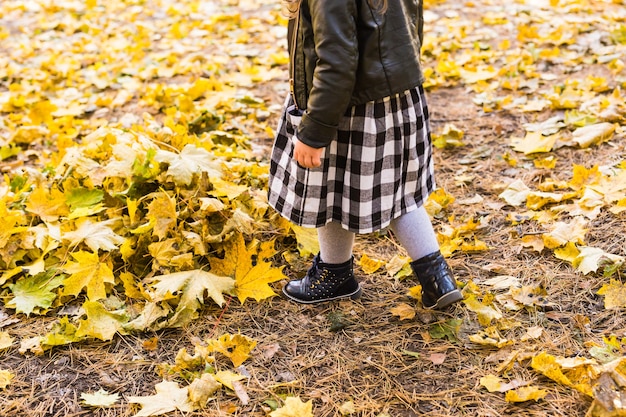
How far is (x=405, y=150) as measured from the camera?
6.11 ft

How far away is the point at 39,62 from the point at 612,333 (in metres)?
4.58

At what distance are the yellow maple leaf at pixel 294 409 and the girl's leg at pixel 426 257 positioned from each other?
597 millimetres

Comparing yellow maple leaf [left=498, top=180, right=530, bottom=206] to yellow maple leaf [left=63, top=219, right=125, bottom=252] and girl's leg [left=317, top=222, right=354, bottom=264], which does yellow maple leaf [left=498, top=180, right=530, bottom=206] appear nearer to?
girl's leg [left=317, top=222, right=354, bottom=264]

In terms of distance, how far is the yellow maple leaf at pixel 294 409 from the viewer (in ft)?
5.33

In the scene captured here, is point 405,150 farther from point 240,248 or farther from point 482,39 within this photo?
point 482,39

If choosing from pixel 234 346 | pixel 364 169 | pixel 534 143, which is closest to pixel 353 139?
pixel 364 169

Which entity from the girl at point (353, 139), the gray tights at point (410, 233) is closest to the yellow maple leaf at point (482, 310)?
the girl at point (353, 139)

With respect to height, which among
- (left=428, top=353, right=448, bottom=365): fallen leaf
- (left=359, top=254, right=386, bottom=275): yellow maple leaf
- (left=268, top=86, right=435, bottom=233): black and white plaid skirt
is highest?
(left=268, top=86, right=435, bottom=233): black and white plaid skirt

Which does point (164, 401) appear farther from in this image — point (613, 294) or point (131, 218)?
point (613, 294)

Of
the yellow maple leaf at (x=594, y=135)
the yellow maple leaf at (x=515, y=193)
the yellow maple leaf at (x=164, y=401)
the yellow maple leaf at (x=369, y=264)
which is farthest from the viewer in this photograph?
the yellow maple leaf at (x=594, y=135)

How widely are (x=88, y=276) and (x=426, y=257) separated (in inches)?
47.9

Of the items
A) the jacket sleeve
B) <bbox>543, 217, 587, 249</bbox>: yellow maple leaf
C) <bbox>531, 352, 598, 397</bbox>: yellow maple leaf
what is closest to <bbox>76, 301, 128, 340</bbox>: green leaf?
the jacket sleeve

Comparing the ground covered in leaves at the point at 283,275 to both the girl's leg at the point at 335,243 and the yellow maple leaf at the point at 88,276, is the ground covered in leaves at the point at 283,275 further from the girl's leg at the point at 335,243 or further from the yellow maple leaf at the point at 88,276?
the girl's leg at the point at 335,243

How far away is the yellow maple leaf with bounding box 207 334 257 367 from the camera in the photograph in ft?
6.12
